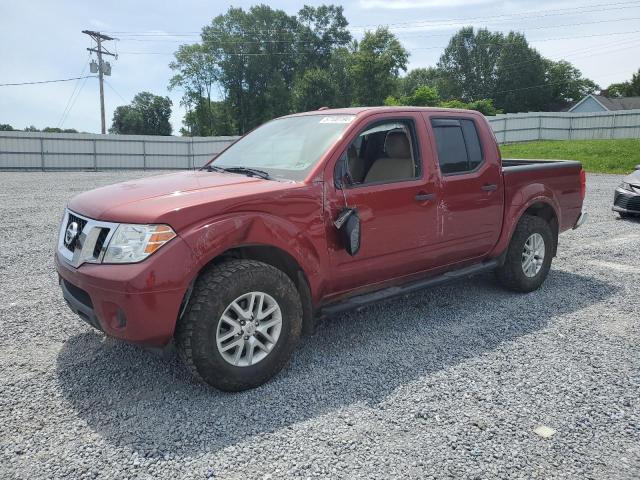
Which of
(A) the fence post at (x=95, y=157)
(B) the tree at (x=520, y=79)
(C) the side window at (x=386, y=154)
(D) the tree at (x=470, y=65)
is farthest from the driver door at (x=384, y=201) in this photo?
(D) the tree at (x=470, y=65)

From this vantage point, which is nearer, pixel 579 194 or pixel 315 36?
pixel 579 194

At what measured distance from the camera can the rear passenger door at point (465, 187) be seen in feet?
14.4

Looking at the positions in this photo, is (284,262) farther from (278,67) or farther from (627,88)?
(627,88)

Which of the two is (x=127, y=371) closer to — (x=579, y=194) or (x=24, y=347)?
(x=24, y=347)

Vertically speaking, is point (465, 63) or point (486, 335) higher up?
point (465, 63)

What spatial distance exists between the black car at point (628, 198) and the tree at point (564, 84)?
3061 inches

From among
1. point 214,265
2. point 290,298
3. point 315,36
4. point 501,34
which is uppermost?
point 501,34

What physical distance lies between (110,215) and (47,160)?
2667 centimetres

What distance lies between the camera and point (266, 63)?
207 feet

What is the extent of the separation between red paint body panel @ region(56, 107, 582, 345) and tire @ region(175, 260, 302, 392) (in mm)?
120

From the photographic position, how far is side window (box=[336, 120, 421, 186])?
3990 mm

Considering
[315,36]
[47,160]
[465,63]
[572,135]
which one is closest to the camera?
[47,160]

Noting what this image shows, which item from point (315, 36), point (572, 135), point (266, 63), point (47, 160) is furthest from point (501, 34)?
point (47, 160)

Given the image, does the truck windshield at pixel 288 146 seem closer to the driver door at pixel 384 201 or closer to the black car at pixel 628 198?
the driver door at pixel 384 201
